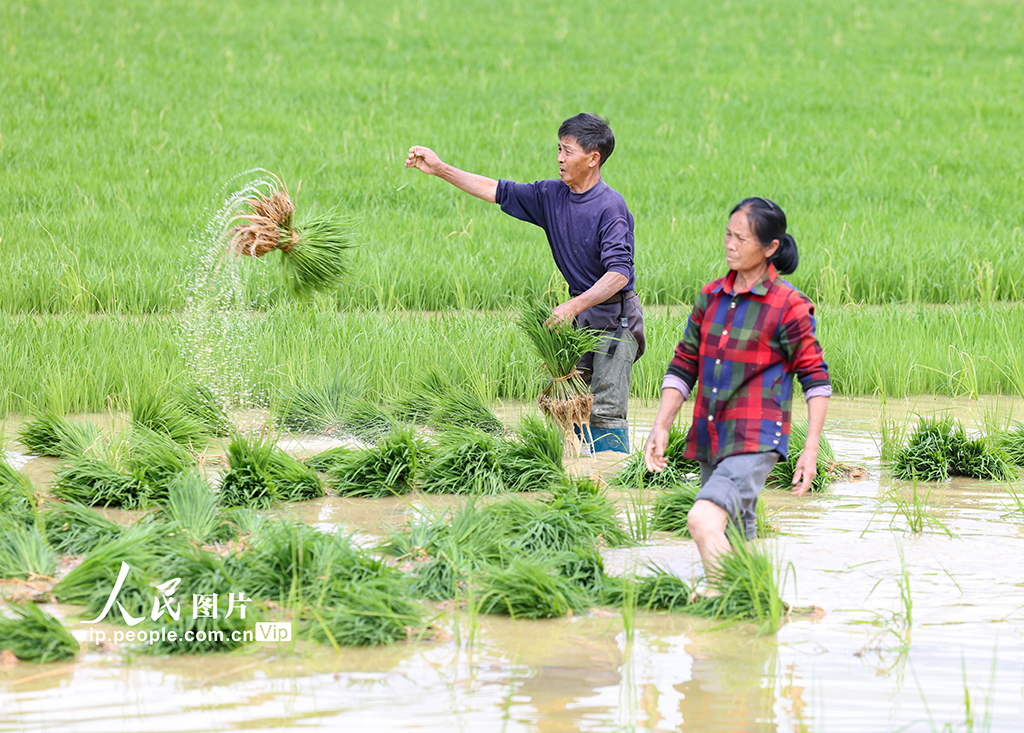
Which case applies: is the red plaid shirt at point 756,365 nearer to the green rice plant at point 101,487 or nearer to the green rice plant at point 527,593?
the green rice plant at point 527,593

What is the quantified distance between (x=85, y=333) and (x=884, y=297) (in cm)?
617

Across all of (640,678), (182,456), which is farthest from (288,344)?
(640,678)

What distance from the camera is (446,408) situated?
5.85m

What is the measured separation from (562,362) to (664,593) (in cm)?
170

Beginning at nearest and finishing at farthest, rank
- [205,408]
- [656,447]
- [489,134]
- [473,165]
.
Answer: [656,447]
[205,408]
[473,165]
[489,134]

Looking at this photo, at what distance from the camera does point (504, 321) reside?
7633 mm

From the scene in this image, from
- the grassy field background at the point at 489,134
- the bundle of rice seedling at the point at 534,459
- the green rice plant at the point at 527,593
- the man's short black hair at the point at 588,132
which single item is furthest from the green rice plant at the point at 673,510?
the grassy field background at the point at 489,134

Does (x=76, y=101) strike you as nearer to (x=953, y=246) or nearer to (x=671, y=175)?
(x=671, y=175)

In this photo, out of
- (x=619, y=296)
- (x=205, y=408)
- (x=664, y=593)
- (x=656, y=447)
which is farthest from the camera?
(x=205, y=408)

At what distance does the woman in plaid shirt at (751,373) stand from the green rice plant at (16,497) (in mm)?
2291

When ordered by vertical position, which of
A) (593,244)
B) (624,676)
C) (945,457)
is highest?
(593,244)

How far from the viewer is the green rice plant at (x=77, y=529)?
13.3 ft

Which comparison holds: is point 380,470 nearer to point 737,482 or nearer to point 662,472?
point 662,472

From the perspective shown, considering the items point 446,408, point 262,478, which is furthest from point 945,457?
point 262,478
